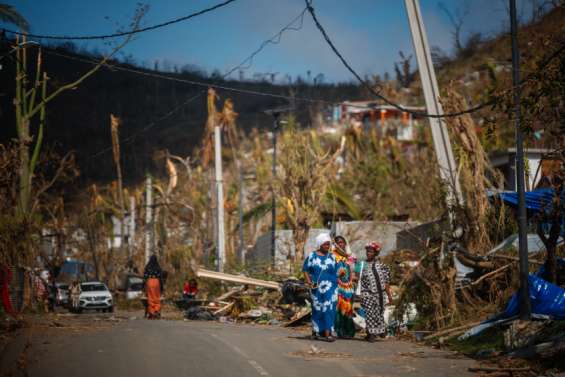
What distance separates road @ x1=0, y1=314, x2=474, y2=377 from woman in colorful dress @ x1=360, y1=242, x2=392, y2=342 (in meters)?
0.36

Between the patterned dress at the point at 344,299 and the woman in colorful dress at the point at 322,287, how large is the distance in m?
0.44

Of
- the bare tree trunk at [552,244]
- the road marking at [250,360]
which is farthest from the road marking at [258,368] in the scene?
the bare tree trunk at [552,244]

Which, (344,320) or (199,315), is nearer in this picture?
(344,320)

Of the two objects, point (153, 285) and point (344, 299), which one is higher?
point (344, 299)

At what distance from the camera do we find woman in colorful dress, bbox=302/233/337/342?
1616cm

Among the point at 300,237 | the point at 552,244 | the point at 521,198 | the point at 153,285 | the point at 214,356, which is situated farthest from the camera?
the point at 300,237

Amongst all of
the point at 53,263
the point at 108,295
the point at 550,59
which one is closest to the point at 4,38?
the point at 550,59

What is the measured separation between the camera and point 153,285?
26156mm

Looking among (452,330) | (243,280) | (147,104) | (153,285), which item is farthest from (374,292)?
(147,104)

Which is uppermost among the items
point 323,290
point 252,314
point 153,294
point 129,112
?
point 129,112

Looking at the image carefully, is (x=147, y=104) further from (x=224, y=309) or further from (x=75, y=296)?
(x=224, y=309)

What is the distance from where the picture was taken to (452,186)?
738 inches

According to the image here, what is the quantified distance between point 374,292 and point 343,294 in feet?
2.13

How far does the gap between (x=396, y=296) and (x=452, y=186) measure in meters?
3.14
